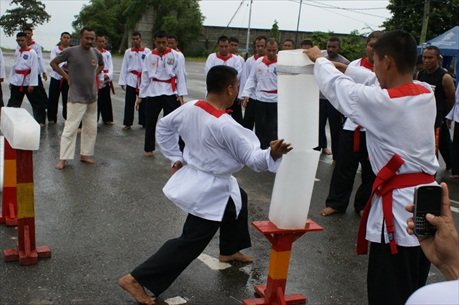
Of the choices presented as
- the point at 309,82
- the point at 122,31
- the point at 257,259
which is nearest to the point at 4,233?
the point at 257,259

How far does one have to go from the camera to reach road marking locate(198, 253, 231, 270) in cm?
437

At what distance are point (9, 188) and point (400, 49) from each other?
3.83m

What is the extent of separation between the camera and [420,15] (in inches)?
1224

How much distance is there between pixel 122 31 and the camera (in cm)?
5638

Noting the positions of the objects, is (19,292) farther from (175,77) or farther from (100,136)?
(100,136)

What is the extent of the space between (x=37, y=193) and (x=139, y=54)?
17.6 feet

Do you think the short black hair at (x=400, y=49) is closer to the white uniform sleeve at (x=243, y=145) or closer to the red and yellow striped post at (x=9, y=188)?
the white uniform sleeve at (x=243, y=145)

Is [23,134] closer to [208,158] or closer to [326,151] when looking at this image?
[208,158]

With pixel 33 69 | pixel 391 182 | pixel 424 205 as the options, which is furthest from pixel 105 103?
pixel 424 205

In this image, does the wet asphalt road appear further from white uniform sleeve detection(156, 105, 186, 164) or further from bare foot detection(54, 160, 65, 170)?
white uniform sleeve detection(156, 105, 186, 164)

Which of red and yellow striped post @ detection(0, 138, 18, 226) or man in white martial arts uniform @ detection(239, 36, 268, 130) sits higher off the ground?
man in white martial arts uniform @ detection(239, 36, 268, 130)

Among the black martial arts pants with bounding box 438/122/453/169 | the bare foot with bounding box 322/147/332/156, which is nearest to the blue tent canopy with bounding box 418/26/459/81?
the black martial arts pants with bounding box 438/122/453/169

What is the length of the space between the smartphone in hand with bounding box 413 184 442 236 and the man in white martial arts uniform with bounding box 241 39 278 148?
665 centimetres

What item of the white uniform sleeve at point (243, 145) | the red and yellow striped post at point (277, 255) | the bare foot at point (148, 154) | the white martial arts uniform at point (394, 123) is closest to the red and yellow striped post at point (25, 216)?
the white uniform sleeve at point (243, 145)
